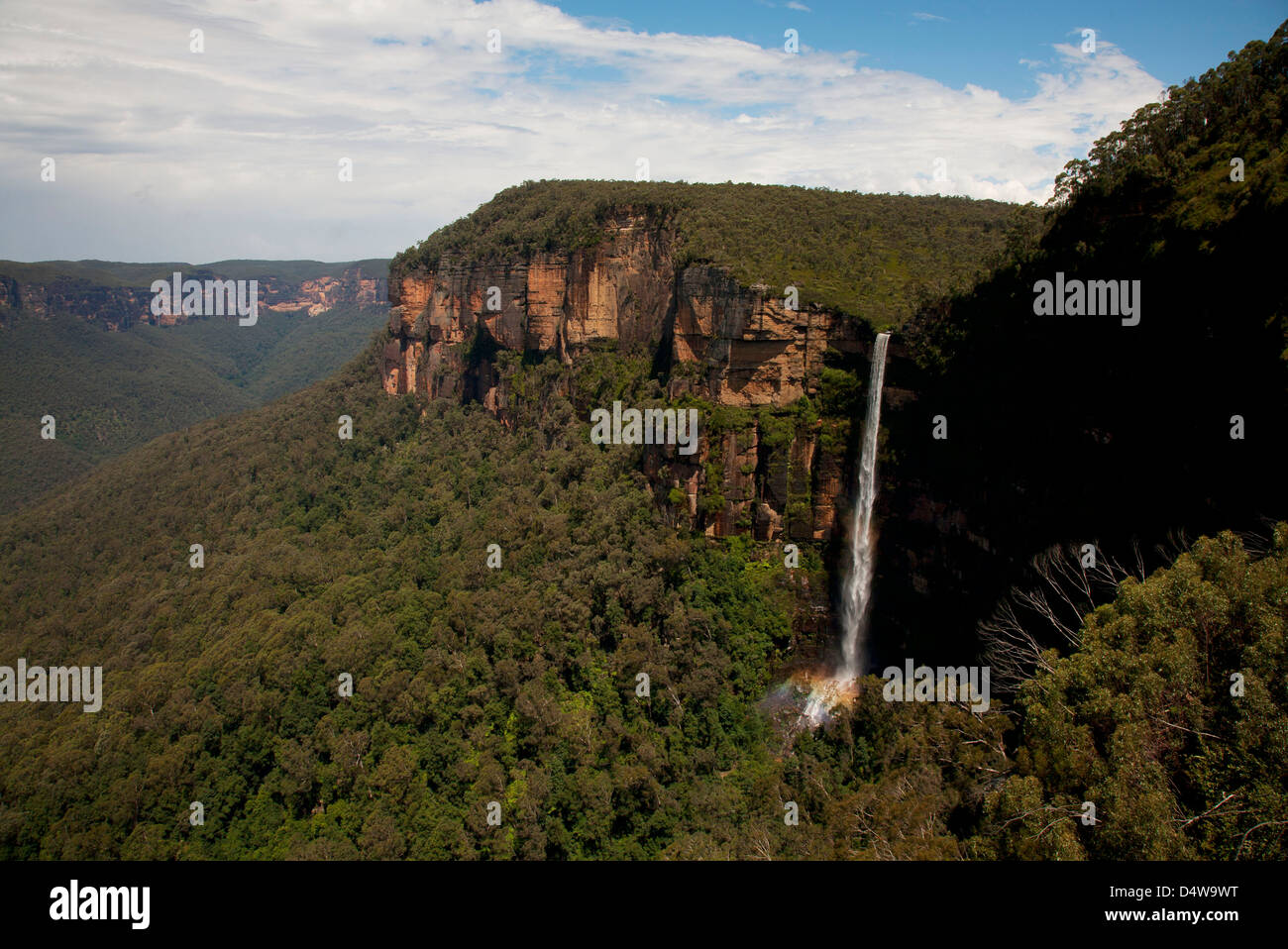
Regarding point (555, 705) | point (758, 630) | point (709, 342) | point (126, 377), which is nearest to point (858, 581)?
point (758, 630)

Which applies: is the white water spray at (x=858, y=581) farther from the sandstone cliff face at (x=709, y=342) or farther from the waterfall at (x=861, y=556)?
the sandstone cliff face at (x=709, y=342)

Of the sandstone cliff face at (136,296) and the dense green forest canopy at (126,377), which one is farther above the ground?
the sandstone cliff face at (136,296)

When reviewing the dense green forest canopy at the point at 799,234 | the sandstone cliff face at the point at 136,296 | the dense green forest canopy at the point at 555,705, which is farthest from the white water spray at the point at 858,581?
the sandstone cliff face at the point at 136,296

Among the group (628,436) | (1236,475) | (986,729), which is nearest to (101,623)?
(628,436)

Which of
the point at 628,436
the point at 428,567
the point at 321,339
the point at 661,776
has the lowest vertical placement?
the point at 661,776

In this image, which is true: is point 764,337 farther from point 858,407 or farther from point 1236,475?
point 1236,475

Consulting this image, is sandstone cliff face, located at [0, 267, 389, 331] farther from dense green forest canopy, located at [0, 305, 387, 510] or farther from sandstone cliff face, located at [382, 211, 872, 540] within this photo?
sandstone cliff face, located at [382, 211, 872, 540]

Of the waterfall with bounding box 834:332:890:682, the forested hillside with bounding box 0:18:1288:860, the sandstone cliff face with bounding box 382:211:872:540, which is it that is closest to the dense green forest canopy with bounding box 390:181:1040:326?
the sandstone cliff face with bounding box 382:211:872:540
